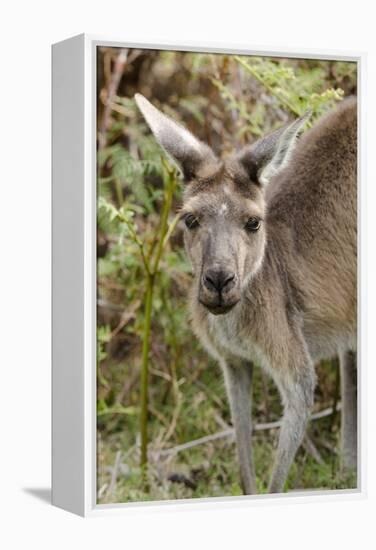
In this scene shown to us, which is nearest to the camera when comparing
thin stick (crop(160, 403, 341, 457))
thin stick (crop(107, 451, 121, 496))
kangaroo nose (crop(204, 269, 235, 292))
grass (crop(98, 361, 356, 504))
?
kangaroo nose (crop(204, 269, 235, 292))

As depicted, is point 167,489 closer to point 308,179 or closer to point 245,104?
point 308,179

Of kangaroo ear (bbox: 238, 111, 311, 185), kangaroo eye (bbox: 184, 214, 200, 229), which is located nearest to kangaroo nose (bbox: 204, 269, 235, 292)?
kangaroo eye (bbox: 184, 214, 200, 229)

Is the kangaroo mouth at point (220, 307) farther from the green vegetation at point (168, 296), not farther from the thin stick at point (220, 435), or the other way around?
the thin stick at point (220, 435)

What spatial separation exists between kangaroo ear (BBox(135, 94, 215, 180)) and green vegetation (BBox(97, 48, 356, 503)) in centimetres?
58

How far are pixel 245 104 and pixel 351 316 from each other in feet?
6.56

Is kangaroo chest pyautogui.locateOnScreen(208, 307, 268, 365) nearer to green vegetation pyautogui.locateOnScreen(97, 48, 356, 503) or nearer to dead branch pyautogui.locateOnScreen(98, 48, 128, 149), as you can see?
green vegetation pyautogui.locateOnScreen(97, 48, 356, 503)

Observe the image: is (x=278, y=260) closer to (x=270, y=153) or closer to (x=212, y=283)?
(x=270, y=153)

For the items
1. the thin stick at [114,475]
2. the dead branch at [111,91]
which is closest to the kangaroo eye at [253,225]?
the thin stick at [114,475]

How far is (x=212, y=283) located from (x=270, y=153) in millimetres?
1009

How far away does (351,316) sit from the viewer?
25.6ft

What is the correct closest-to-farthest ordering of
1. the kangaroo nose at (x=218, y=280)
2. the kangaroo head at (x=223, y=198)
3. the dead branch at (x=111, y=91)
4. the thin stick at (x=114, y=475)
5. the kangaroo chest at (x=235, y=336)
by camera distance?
the kangaroo nose at (x=218, y=280) < the kangaroo head at (x=223, y=198) < the kangaroo chest at (x=235, y=336) < the thin stick at (x=114, y=475) < the dead branch at (x=111, y=91)

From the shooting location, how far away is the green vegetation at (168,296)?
7.87m

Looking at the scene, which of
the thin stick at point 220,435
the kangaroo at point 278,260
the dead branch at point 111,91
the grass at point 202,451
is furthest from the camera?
the dead branch at point 111,91

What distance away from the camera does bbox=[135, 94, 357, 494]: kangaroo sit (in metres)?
6.90
